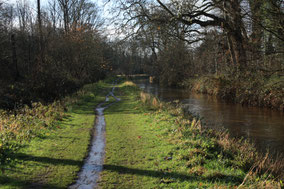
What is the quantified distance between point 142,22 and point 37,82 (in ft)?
26.4

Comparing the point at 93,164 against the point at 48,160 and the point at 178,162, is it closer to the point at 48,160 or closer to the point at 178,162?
the point at 48,160

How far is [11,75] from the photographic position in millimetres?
25812

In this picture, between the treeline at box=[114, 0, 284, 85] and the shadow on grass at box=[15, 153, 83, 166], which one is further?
the treeline at box=[114, 0, 284, 85]

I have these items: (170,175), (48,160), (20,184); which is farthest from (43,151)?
(170,175)

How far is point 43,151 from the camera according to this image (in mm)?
7000

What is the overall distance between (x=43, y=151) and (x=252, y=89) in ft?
50.9

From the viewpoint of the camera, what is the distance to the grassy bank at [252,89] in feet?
51.9

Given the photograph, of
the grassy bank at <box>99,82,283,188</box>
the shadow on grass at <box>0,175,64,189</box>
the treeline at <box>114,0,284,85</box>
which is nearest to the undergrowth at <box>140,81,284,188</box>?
the grassy bank at <box>99,82,283,188</box>

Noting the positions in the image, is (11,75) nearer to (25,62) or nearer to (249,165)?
(25,62)

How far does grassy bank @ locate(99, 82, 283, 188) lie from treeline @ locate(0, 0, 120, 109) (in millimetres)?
7956

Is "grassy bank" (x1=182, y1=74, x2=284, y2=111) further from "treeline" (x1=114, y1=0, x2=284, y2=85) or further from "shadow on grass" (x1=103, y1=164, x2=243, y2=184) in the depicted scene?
"shadow on grass" (x1=103, y1=164, x2=243, y2=184)

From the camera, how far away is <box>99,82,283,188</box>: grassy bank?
5.16 m

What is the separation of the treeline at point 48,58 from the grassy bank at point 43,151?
13.9 ft

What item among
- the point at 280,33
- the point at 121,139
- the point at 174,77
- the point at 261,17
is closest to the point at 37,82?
the point at 121,139
